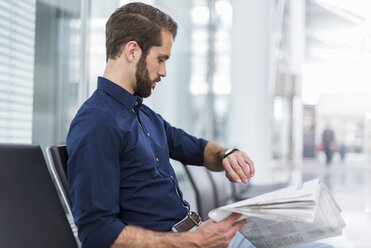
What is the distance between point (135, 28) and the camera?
53.8 inches

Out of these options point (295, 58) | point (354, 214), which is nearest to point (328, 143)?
point (295, 58)

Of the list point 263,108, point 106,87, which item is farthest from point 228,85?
point 106,87

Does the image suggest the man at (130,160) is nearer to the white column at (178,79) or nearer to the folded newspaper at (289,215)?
the folded newspaper at (289,215)

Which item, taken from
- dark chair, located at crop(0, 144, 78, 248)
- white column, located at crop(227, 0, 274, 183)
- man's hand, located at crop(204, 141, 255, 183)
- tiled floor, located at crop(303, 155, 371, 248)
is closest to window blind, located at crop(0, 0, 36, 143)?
dark chair, located at crop(0, 144, 78, 248)

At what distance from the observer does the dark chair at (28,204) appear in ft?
3.99

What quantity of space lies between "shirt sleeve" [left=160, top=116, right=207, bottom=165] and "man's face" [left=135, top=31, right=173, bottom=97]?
36cm

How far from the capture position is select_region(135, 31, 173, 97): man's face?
1388mm

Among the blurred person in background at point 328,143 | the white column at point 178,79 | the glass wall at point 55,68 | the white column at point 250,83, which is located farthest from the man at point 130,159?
the blurred person in background at point 328,143

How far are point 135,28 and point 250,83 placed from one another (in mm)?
5289

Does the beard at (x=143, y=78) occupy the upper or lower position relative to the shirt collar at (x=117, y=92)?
upper

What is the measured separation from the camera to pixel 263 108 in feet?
21.8

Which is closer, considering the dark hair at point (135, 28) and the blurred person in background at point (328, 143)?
the dark hair at point (135, 28)

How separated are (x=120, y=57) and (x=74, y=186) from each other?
1.44 feet

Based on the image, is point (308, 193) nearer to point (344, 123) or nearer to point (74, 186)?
point (74, 186)
